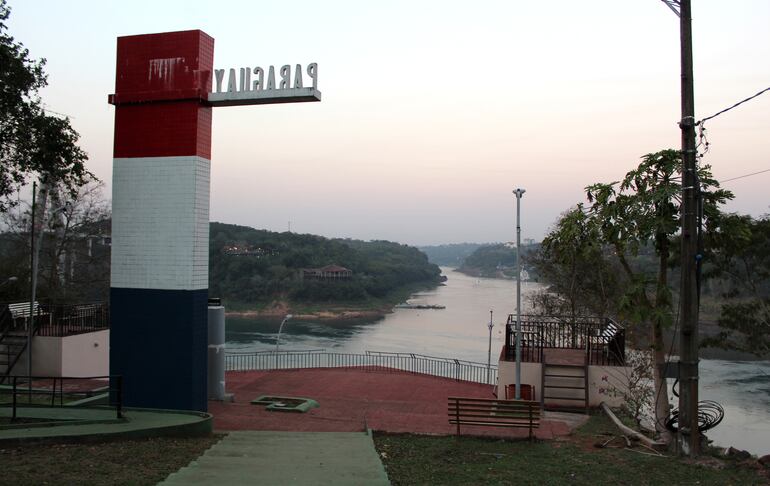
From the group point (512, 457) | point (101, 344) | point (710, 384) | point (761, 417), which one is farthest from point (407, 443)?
point (710, 384)

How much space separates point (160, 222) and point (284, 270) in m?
90.3

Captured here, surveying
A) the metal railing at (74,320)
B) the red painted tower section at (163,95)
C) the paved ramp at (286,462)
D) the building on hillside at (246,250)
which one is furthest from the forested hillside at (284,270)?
the paved ramp at (286,462)

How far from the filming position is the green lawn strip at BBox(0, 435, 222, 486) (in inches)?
293

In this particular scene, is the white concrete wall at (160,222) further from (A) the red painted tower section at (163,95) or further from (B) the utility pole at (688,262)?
(B) the utility pole at (688,262)

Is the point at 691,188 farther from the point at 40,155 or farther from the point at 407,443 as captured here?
the point at 40,155

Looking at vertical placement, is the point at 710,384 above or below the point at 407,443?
below

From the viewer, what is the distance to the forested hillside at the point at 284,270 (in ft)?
315

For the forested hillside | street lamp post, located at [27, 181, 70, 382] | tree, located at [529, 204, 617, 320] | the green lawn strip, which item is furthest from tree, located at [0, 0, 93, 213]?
the forested hillside

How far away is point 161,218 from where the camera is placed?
13344 millimetres

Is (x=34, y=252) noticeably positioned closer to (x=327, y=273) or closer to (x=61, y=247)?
(x=61, y=247)

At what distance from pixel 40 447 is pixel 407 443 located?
5785 mm

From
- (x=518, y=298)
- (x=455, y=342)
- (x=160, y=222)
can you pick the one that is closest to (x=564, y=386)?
(x=518, y=298)

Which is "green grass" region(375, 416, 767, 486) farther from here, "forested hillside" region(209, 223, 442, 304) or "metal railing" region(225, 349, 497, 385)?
"forested hillside" region(209, 223, 442, 304)

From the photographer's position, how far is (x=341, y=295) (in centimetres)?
9919
